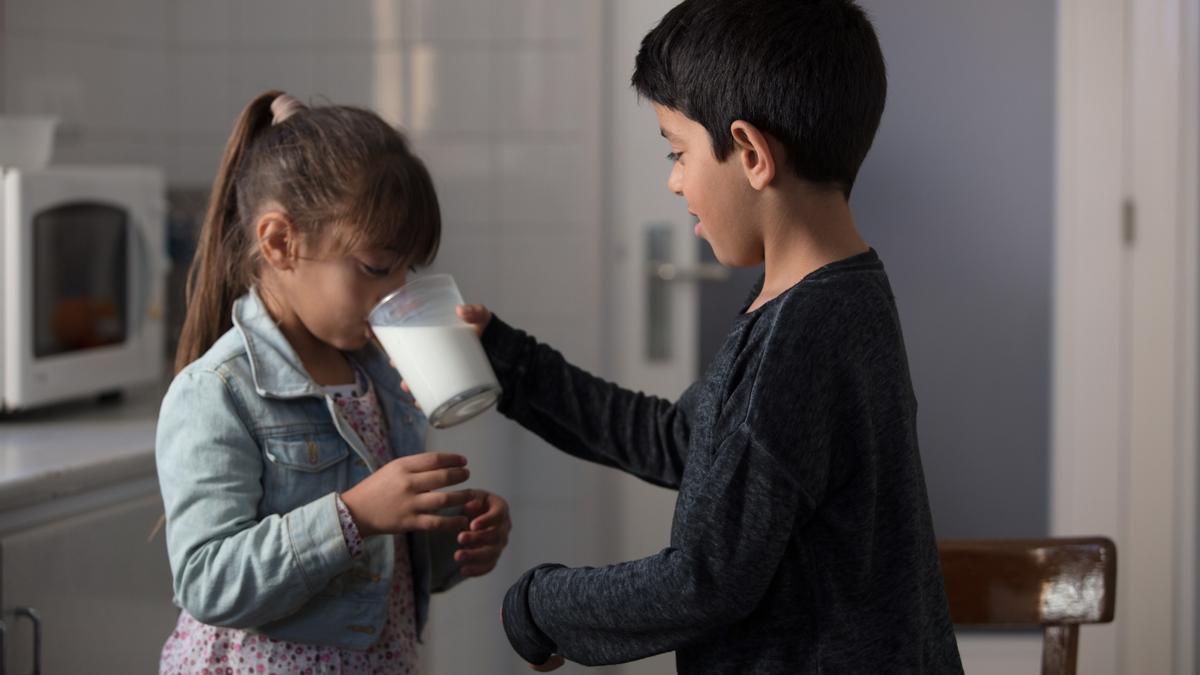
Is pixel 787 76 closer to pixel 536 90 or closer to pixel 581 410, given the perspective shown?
pixel 581 410

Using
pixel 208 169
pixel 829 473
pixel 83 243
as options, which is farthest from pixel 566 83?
pixel 829 473

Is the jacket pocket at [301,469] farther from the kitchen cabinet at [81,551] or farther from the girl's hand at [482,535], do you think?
the kitchen cabinet at [81,551]

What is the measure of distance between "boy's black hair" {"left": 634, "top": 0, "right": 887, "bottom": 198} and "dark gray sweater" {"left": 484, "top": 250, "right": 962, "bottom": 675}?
10 cm

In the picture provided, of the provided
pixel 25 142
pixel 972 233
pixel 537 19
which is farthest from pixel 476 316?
pixel 972 233

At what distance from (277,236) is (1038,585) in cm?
83

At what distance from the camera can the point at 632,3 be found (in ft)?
7.79

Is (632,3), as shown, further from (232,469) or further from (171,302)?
(232,469)

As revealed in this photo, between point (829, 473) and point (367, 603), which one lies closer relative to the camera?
point (829, 473)

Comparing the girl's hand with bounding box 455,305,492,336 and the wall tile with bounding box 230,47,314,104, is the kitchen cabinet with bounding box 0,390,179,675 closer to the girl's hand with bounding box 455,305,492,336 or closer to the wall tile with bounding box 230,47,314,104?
the girl's hand with bounding box 455,305,492,336

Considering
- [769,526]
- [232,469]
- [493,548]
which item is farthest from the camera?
[493,548]

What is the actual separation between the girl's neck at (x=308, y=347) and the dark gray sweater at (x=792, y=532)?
14.0 inches

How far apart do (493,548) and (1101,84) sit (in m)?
1.70

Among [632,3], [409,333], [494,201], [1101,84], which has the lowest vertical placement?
[409,333]

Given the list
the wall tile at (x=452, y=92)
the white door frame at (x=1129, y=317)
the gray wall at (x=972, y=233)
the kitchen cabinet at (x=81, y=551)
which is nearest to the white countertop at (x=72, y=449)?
the kitchen cabinet at (x=81, y=551)
